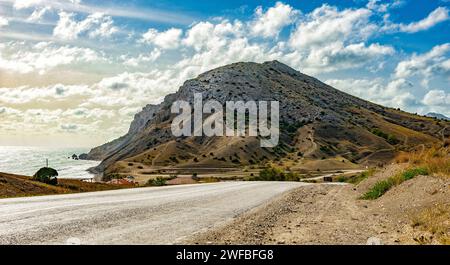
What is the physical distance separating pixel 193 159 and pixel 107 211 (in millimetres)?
145493

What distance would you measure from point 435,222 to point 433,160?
38.6 feet

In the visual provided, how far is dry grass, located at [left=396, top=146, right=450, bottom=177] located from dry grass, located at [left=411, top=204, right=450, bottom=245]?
5463mm

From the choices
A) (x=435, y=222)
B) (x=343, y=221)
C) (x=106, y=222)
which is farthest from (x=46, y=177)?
(x=435, y=222)

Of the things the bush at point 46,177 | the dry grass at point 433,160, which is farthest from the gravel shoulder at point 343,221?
the bush at point 46,177

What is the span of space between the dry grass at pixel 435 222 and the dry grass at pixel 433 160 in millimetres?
5463

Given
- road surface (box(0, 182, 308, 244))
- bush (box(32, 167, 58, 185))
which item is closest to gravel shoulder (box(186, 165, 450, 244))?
road surface (box(0, 182, 308, 244))

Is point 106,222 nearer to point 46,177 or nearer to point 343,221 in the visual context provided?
point 343,221

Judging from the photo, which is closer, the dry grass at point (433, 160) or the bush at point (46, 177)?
the dry grass at point (433, 160)

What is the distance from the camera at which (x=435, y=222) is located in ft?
36.9

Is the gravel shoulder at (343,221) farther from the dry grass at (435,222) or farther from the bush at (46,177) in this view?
the bush at (46,177)

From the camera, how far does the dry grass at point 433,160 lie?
18.9 m

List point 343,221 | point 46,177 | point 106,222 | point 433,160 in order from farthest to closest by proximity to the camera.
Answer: point 46,177
point 433,160
point 343,221
point 106,222
